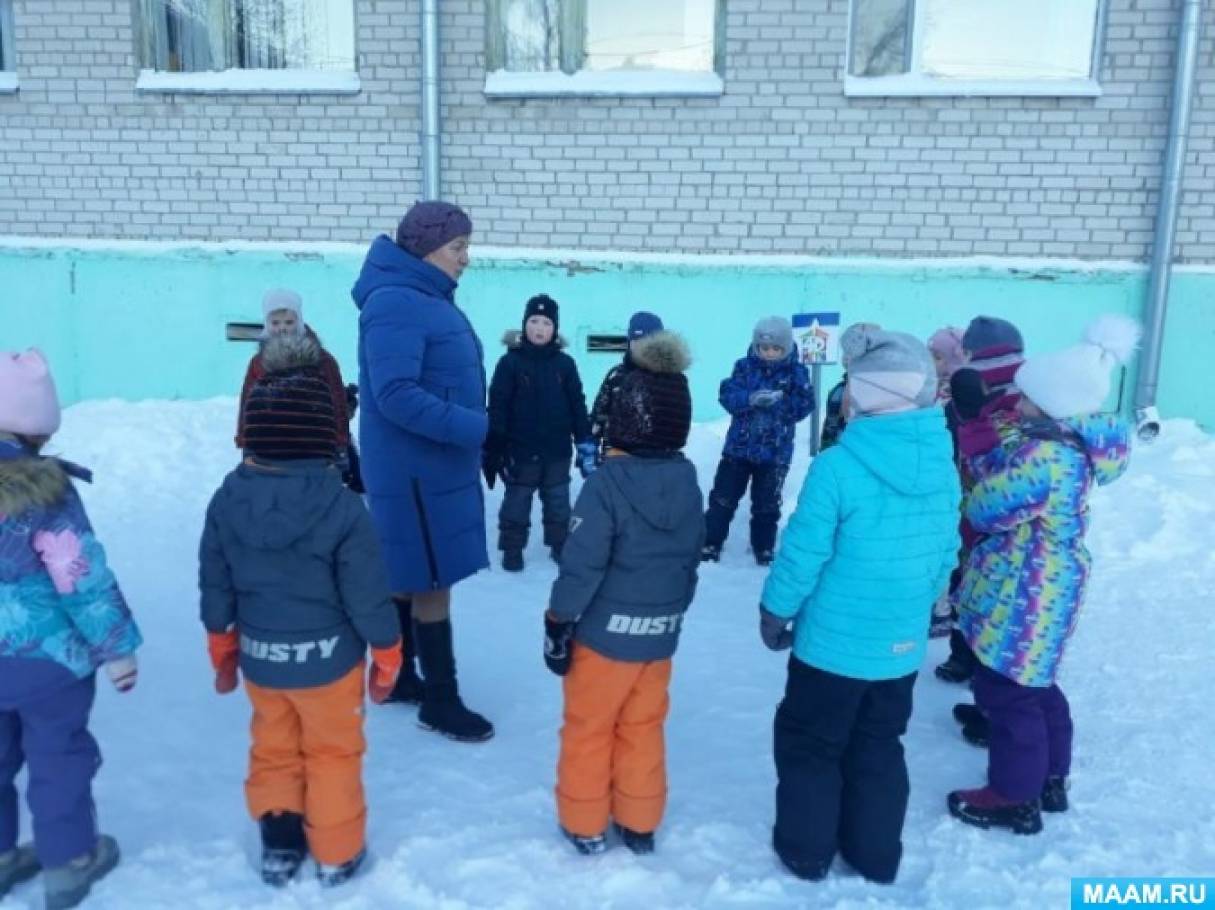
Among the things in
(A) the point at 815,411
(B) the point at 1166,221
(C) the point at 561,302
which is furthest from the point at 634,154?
(B) the point at 1166,221

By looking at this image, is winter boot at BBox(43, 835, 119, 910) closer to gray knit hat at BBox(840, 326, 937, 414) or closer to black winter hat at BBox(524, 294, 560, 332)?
gray knit hat at BBox(840, 326, 937, 414)

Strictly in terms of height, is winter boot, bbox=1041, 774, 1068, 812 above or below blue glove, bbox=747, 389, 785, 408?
below

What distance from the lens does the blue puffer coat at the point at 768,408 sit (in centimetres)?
512

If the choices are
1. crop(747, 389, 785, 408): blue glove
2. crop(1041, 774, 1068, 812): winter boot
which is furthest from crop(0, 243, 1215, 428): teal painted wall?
crop(1041, 774, 1068, 812): winter boot

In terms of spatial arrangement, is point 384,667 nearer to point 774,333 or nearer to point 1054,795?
point 1054,795

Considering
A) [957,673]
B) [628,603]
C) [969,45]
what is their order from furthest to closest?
[969,45] → [957,673] → [628,603]

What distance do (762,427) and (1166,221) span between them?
3347 millimetres

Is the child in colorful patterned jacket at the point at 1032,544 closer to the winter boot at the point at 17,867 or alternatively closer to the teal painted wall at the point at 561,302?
the winter boot at the point at 17,867

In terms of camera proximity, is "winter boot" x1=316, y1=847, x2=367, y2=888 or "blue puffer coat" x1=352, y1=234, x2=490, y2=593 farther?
"blue puffer coat" x1=352, y1=234, x2=490, y2=593

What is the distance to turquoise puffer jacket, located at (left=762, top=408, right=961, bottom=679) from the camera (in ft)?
7.91

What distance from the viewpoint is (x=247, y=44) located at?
7129 millimetres

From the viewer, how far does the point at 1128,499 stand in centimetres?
576

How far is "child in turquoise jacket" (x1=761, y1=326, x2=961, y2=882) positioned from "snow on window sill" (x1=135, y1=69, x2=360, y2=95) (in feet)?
17.9

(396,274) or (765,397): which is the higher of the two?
(396,274)
